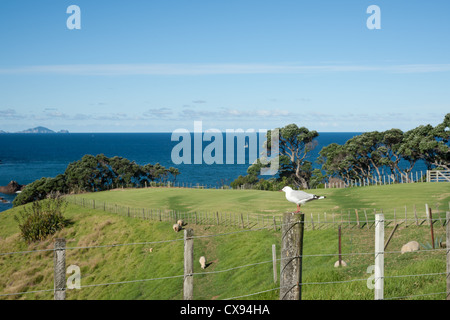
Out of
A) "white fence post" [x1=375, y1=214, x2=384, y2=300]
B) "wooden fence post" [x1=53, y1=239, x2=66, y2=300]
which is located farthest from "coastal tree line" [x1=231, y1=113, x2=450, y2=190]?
"wooden fence post" [x1=53, y1=239, x2=66, y2=300]

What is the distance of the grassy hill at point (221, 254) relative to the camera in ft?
48.3

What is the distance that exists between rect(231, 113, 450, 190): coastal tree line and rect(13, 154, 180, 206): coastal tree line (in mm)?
→ 24048

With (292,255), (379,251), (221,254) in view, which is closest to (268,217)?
(221,254)

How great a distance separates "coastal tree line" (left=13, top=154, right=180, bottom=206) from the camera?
325 feet

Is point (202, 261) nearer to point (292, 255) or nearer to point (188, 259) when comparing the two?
point (188, 259)

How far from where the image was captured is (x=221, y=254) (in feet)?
128

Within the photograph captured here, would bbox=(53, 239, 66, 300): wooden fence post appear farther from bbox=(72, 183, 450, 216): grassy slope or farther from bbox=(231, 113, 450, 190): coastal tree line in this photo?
bbox=(231, 113, 450, 190): coastal tree line

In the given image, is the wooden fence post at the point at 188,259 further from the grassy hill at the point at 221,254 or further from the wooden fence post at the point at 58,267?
the wooden fence post at the point at 58,267

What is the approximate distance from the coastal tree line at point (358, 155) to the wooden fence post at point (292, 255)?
75425 mm

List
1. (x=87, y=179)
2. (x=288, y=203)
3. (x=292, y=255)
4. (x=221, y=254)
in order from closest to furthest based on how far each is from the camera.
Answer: (x=292, y=255)
(x=221, y=254)
(x=288, y=203)
(x=87, y=179)

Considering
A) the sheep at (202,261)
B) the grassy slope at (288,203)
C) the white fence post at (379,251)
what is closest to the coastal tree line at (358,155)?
the grassy slope at (288,203)

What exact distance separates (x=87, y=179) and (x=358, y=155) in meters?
54.8

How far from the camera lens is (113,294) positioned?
35.8 meters
